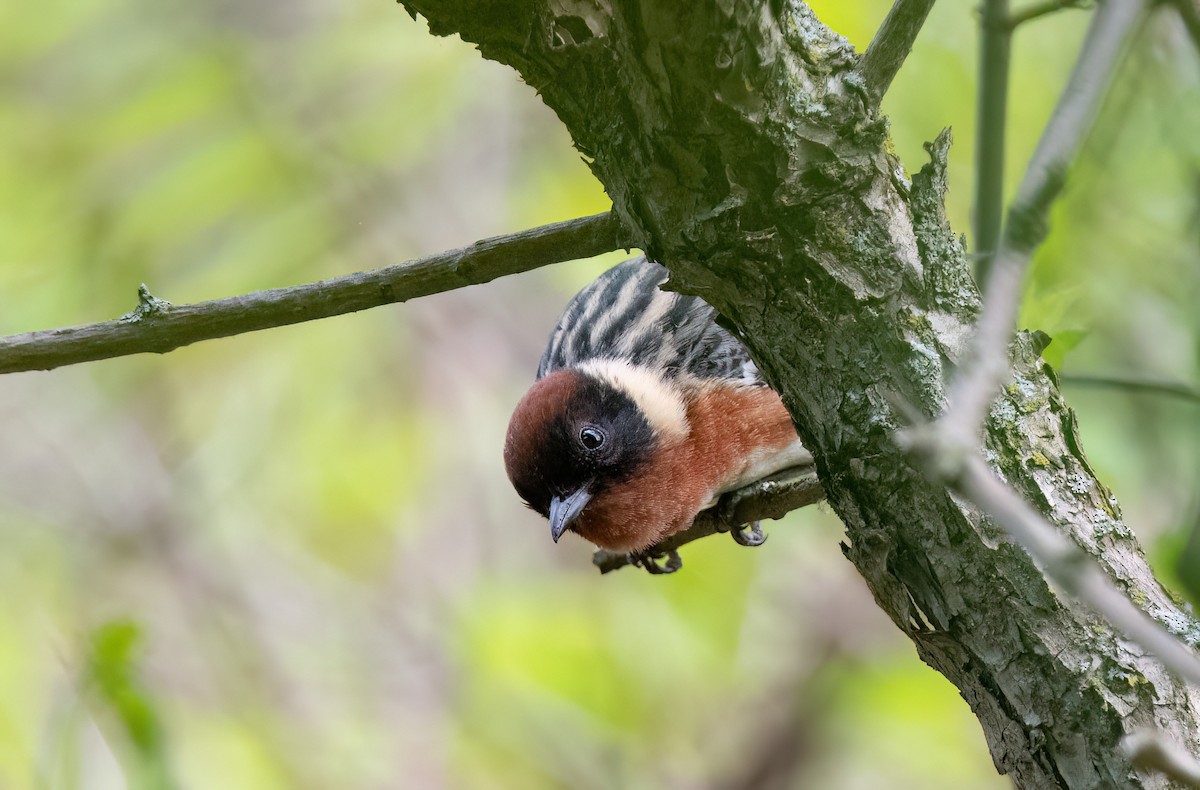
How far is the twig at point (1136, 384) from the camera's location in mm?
2209

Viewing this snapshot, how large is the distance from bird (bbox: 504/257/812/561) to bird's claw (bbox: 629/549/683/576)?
26mm

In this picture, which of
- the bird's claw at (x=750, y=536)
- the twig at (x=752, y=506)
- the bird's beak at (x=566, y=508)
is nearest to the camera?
the twig at (x=752, y=506)

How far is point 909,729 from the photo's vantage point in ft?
17.2

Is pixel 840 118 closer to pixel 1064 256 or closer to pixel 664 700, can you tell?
pixel 1064 256

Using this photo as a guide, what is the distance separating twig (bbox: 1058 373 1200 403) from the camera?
221cm

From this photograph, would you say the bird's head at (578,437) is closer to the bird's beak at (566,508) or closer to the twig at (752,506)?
the bird's beak at (566,508)

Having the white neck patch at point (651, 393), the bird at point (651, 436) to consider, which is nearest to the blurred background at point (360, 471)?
the bird at point (651, 436)

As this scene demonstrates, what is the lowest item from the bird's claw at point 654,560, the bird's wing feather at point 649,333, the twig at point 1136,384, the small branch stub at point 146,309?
the twig at point 1136,384

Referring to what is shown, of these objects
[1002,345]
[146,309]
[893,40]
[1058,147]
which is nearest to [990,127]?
[893,40]

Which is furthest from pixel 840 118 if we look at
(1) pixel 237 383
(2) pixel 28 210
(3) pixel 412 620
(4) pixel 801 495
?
(3) pixel 412 620

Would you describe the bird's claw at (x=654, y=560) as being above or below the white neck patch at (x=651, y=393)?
below

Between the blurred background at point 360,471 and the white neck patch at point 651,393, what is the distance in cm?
115

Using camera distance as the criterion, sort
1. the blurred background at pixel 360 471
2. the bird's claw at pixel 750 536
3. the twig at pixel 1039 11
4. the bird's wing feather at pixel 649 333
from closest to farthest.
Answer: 1. the twig at pixel 1039 11
2. the bird's wing feather at pixel 649 333
3. the bird's claw at pixel 750 536
4. the blurred background at pixel 360 471

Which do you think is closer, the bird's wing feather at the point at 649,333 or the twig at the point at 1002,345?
the twig at the point at 1002,345
